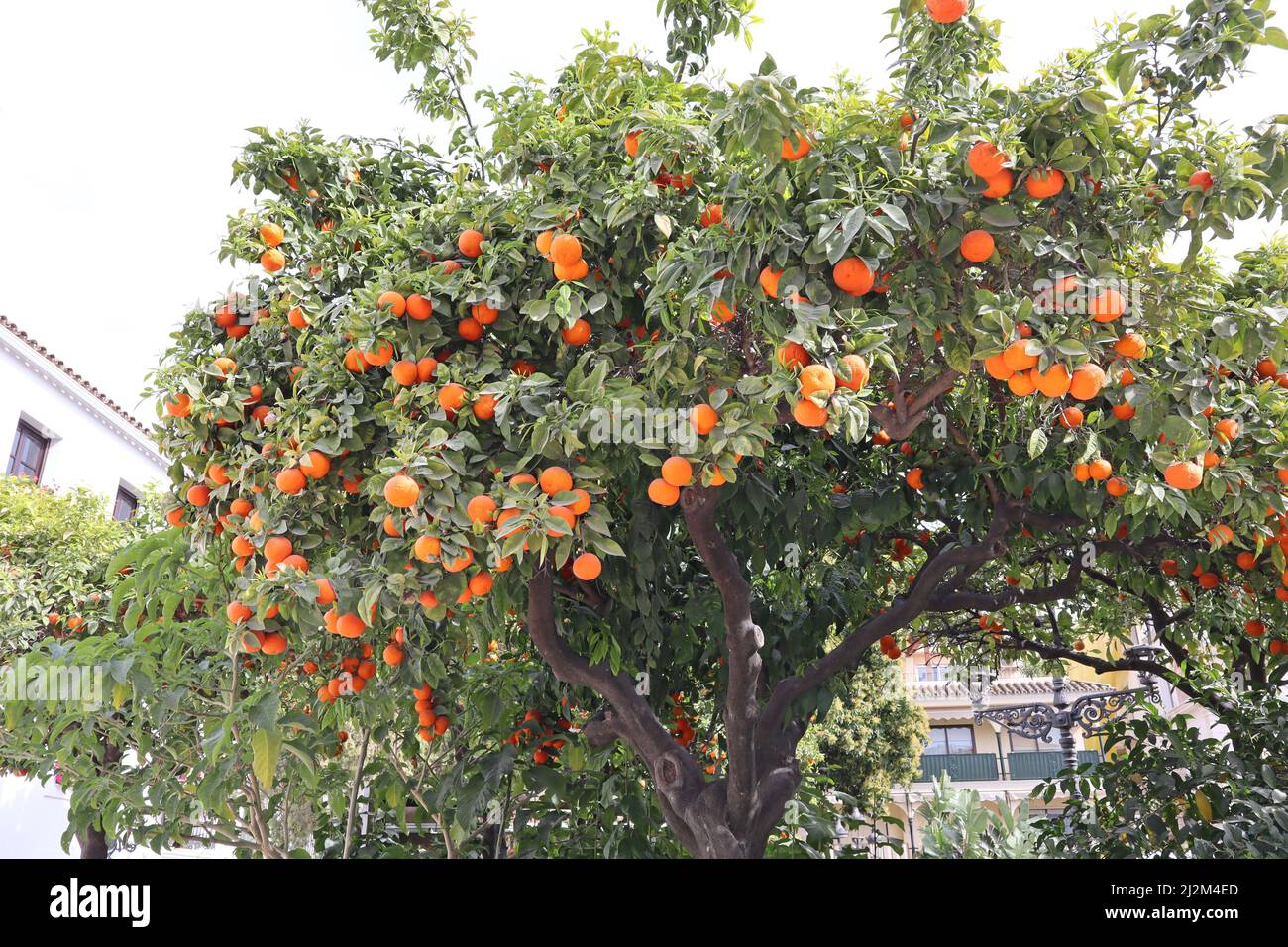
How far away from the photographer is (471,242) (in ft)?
10.3

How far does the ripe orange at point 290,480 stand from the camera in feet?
9.87

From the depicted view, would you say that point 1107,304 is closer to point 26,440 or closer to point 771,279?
point 771,279

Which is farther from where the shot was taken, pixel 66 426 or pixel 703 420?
pixel 66 426

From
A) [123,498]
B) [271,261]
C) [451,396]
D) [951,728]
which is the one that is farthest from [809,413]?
[951,728]

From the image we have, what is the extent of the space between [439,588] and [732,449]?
3.22ft

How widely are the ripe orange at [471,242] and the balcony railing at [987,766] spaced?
21.1 metres

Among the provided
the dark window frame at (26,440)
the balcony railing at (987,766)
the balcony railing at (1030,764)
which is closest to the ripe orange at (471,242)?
the dark window frame at (26,440)

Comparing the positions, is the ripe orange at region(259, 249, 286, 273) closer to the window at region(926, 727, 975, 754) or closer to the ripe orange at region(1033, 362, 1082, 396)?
the ripe orange at region(1033, 362, 1082, 396)

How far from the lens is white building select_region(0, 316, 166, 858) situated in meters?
13.3

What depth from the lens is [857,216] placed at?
2.25m

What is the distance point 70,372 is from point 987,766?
2025 centimetres

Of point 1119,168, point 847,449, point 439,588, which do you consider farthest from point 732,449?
point 847,449

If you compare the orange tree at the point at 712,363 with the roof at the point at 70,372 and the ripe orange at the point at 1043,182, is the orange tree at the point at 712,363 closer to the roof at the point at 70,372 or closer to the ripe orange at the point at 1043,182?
the ripe orange at the point at 1043,182

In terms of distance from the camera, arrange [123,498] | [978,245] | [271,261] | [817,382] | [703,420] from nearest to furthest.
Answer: [817,382]
[978,245]
[703,420]
[271,261]
[123,498]
